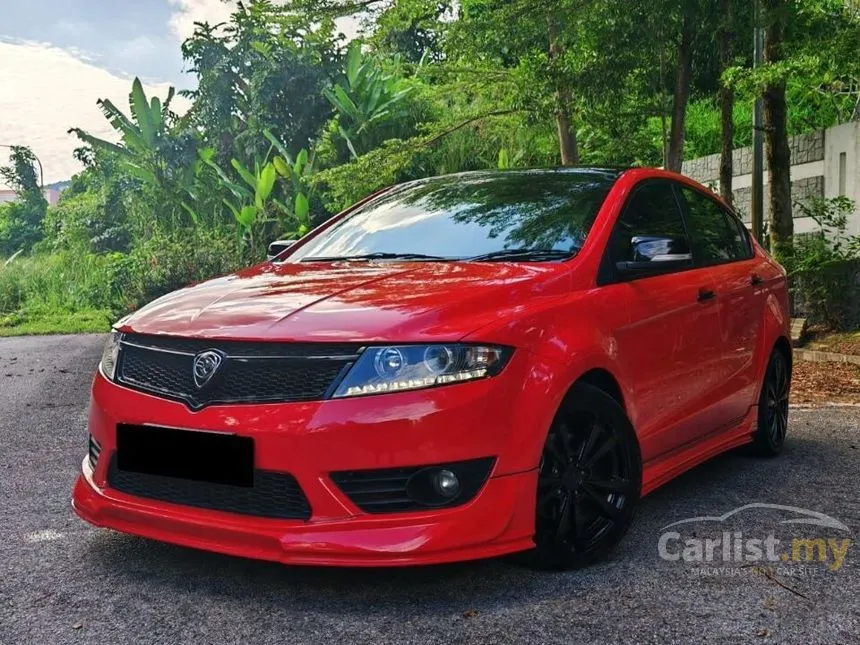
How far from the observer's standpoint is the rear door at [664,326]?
13.0 ft

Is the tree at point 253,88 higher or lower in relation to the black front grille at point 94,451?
higher

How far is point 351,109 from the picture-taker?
1956cm

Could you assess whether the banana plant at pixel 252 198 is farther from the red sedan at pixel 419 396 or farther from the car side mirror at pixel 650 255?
the car side mirror at pixel 650 255

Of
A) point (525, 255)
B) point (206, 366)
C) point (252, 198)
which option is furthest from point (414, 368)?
point (252, 198)

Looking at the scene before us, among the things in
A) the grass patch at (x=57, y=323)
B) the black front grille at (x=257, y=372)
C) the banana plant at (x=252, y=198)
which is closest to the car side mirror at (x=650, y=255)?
the black front grille at (x=257, y=372)

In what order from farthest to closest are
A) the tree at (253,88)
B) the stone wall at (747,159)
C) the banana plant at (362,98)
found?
the tree at (253,88) < the banana plant at (362,98) < the stone wall at (747,159)

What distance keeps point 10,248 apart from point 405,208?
3579cm

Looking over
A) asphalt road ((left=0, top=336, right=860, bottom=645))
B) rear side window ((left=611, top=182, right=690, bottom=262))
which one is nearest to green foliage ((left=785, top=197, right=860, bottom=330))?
rear side window ((left=611, top=182, right=690, bottom=262))

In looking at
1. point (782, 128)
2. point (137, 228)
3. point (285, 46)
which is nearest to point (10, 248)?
point (137, 228)

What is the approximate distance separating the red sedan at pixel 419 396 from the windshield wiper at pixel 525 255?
0.05ft

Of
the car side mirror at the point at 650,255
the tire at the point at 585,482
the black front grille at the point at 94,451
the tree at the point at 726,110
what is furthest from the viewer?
the tree at the point at 726,110

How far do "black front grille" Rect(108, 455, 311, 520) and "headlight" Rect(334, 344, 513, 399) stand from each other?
36cm

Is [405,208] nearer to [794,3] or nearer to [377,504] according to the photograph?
[377,504]

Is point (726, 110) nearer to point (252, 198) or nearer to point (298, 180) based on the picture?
point (298, 180)
